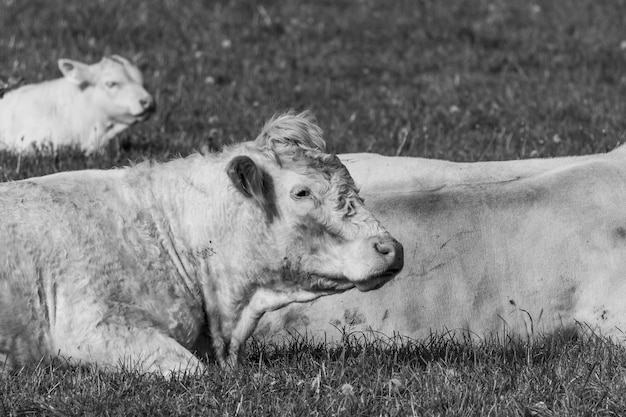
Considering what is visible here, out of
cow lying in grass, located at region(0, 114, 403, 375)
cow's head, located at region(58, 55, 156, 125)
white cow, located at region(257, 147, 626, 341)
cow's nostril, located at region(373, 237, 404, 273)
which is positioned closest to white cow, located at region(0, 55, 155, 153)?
cow's head, located at region(58, 55, 156, 125)

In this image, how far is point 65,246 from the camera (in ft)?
16.7

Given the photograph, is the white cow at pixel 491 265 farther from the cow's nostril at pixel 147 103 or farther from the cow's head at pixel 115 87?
the cow's head at pixel 115 87

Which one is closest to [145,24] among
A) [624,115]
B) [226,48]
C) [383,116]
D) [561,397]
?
[226,48]

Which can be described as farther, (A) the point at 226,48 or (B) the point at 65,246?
(A) the point at 226,48

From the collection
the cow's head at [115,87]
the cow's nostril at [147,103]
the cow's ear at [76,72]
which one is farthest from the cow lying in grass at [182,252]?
the cow's ear at [76,72]

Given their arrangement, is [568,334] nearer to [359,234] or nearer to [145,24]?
[359,234]

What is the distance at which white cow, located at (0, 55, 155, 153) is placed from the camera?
1059cm

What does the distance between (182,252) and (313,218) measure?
27.0 inches

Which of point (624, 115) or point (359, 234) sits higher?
point (359, 234)

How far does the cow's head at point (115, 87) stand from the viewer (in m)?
10.6

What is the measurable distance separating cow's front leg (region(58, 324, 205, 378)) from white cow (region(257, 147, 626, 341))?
3.95ft

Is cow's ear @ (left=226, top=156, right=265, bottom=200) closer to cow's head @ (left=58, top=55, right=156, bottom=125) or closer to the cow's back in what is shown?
the cow's back

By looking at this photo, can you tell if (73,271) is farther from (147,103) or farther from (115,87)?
(115,87)

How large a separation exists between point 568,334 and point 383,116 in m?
5.18
